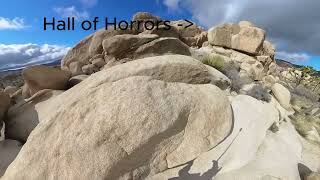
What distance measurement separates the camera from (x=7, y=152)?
11.1m

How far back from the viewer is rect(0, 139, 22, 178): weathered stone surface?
35.2ft

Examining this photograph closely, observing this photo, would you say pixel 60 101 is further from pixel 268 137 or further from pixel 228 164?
pixel 268 137

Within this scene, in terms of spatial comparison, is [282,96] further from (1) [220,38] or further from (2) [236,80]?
(1) [220,38]

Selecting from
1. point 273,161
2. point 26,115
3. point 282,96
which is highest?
point 282,96

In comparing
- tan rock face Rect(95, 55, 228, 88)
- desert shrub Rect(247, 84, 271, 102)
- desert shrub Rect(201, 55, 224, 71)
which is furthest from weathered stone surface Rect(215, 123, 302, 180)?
desert shrub Rect(201, 55, 224, 71)

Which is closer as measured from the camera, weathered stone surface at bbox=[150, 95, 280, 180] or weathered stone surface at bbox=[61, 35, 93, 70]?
weathered stone surface at bbox=[150, 95, 280, 180]

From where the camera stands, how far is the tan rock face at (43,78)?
1359cm

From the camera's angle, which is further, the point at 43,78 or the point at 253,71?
the point at 253,71

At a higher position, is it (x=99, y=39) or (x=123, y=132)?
(x=99, y=39)

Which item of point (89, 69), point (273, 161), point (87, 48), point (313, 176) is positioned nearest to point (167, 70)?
point (273, 161)

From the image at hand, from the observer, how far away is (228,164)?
10047 millimetres

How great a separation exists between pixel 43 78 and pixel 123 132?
511 centimetres

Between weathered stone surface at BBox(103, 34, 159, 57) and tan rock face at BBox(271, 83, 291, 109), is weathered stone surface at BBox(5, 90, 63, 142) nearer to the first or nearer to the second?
weathered stone surface at BBox(103, 34, 159, 57)

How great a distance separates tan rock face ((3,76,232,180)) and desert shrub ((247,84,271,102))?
3095 mm
